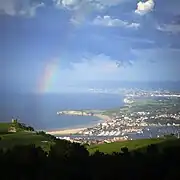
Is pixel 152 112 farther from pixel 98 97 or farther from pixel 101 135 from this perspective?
pixel 98 97

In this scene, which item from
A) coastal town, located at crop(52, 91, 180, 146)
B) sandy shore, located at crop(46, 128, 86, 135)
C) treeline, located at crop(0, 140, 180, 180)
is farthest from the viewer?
sandy shore, located at crop(46, 128, 86, 135)

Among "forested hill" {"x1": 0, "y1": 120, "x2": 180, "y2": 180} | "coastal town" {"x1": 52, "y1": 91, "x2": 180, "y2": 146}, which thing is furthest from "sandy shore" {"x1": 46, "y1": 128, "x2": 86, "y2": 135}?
"forested hill" {"x1": 0, "y1": 120, "x2": 180, "y2": 180}

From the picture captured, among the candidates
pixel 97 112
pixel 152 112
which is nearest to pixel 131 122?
pixel 152 112

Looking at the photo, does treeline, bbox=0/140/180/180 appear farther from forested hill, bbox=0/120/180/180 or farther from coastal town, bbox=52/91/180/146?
coastal town, bbox=52/91/180/146

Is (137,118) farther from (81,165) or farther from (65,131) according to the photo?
(81,165)

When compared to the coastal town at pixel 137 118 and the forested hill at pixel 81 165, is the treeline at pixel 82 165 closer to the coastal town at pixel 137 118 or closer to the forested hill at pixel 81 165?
the forested hill at pixel 81 165

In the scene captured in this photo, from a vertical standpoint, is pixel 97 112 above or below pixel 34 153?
above

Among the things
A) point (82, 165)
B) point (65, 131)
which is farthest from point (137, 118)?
point (82, 165)
